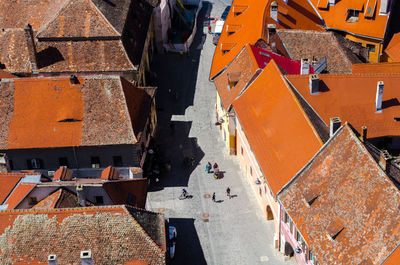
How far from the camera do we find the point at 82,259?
5184 centimetres

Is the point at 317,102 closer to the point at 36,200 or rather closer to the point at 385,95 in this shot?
the point at 385,95

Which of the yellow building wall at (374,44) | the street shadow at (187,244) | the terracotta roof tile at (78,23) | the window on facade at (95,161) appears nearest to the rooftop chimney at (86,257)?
the street shadow at (187,244)

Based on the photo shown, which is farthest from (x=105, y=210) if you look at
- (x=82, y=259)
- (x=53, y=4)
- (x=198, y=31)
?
(x=198, y=31)

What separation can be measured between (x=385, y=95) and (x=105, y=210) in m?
31.2

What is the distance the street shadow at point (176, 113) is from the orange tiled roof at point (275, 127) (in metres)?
10.2

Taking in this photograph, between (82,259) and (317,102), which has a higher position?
(317,102)

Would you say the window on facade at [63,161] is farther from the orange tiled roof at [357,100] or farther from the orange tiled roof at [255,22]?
the orange tiled roof at [357,100]

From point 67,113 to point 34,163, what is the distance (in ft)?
21.6

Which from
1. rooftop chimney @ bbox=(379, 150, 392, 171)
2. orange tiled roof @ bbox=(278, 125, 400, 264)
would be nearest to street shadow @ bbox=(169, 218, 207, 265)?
orange tiled roof @ bbox=(278, 125, 400, 264)

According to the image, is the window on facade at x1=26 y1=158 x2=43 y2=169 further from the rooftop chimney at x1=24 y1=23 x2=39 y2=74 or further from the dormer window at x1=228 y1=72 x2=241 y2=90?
the dormer window at x1=228 y1=72 x2=241 y2=90

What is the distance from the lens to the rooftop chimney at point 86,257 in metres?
51.3

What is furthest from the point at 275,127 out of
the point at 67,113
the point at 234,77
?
the point at 67,113

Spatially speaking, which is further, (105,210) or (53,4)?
(53,4)

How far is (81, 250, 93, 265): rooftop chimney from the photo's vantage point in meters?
51.3
